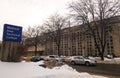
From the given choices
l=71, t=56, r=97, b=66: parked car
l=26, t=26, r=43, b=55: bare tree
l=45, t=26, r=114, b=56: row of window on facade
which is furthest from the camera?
l=26, t=26, r=43, b=55: bare tree

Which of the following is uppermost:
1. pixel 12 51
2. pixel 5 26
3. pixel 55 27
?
pixel 55 27

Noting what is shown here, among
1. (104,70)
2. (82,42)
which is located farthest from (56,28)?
(104,70)

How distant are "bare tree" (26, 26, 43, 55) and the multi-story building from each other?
5373mm

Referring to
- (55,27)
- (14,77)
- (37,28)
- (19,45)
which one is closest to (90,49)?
(55,27)

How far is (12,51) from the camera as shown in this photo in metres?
12.6

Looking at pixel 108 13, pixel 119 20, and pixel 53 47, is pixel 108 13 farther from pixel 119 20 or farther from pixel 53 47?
pixel 53 47

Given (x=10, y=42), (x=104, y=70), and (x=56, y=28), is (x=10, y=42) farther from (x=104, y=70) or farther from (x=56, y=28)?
(x=56, y=28)

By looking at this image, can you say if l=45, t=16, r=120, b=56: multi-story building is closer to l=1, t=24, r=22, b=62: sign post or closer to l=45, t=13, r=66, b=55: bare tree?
l=45, t=13, r=66, b=55: bare tree

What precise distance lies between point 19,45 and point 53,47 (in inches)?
2595

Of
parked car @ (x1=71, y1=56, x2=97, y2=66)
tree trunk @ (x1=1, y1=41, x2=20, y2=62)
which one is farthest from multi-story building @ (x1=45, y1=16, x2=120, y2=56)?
tree trunk @ (x1=1, y1=41, x2=20, y2=62)

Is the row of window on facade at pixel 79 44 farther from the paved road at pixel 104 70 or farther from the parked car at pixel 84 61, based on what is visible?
the paved road at pixel 104 70

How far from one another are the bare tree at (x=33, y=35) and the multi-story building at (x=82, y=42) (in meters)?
5.37

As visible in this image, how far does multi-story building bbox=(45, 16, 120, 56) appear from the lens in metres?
52.9

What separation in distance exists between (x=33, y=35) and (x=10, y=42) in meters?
56.3
